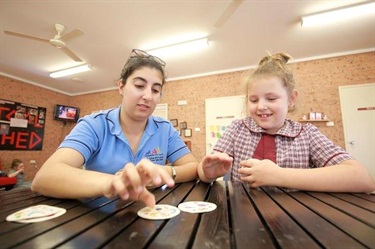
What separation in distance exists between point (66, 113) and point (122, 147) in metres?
6.39

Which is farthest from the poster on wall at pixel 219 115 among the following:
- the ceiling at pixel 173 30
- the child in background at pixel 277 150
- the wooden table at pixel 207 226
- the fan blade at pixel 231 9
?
the wooden table at pixel 207 226

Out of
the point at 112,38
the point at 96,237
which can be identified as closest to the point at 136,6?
the point at 112,38

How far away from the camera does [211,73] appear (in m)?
4.89

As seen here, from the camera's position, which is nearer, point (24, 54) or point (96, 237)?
point (96, 237)

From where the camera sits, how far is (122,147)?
0.98 metres

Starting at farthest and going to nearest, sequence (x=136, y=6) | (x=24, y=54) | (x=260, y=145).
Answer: (x=24, y=54) < (x=136, y=6) < (x=260, y=145)

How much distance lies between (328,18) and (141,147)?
3352 millimetres

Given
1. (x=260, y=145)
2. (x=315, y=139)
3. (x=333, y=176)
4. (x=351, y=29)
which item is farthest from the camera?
(x=351, y=29)

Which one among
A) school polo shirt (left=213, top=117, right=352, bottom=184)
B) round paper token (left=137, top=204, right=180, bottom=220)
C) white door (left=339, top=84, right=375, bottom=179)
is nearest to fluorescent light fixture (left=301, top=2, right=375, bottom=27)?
white door (left=339, top=84, right=375, bottom=179)

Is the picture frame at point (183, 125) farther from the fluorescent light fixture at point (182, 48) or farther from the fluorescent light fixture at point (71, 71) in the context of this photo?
the fluorescent light fixture at point (71, 71)

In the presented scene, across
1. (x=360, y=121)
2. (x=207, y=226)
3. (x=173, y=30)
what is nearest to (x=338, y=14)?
(x=360, y=121)

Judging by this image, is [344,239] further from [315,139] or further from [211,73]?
[211,73]

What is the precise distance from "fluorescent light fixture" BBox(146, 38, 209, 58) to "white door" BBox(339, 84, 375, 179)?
9.34 ft

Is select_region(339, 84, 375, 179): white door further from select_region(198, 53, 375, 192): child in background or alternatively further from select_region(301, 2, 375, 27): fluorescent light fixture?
select_region(198, 53, 375, 192): child in background
